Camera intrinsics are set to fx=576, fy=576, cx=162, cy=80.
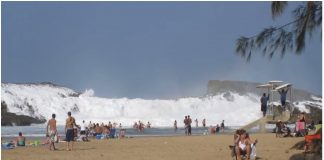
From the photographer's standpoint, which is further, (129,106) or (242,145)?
(129,106)

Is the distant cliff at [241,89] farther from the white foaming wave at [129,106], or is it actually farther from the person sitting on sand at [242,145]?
the person sitting on sand at [242,145]

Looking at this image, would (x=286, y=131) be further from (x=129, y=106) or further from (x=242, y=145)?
(x=129, y=106)

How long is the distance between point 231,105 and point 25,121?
41591mm

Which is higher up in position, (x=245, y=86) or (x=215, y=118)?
(x=245, y=86)

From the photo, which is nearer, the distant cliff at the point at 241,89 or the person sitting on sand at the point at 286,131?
the person sitting on sand at the point at 286,131

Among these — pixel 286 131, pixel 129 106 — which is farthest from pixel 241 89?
pixel 286 131

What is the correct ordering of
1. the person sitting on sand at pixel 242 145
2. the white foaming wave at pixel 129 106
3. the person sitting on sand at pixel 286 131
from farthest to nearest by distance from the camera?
the white foaming wave at pixel 129 106
the person sitting on sand at pixel 286 131
the person sitting on sand at pixel 242 145

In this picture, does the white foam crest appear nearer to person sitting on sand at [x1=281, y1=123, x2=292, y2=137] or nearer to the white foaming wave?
the white foaming wave

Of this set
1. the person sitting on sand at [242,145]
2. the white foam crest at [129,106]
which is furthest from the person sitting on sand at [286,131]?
the white foam crest at [129,106]

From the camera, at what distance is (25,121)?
315ft

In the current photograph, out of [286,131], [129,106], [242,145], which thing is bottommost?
[242,145]

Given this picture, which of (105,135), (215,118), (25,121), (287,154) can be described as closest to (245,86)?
(215,118)

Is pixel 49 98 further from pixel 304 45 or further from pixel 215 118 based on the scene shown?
pixel 304 45

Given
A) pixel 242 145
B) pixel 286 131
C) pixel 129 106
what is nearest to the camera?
pixel 242 145
